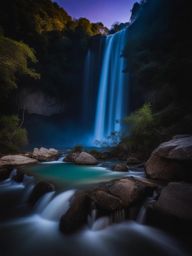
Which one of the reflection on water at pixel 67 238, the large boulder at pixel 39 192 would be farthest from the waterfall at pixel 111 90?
the reflection on water at pixel 67 238

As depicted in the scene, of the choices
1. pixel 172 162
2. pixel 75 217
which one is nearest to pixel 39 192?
pixel 75 217

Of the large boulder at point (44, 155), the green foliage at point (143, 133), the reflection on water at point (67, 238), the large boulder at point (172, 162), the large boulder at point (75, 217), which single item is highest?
the green foliage at point (143, 133)

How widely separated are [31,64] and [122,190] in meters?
21.6

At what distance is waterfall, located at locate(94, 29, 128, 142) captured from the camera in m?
23.0

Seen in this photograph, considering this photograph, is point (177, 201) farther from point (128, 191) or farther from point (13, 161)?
point (13, 161)

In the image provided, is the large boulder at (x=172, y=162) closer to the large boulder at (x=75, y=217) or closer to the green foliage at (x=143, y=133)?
the large boulder at (x=75, y=217)

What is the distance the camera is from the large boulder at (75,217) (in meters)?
3.85

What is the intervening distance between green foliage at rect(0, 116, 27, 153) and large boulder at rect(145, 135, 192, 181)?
10039mm

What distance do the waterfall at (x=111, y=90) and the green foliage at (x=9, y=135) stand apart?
1112 cm

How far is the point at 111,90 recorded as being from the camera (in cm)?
2433

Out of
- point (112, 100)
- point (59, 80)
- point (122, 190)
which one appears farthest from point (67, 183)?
point (59, 80)

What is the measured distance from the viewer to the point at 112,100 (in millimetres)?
23797

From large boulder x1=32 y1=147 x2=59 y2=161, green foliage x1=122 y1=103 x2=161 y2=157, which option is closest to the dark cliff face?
green foliage x1=122 y1=103 x2=161 y2=157

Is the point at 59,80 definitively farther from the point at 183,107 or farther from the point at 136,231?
the point at 136,231
